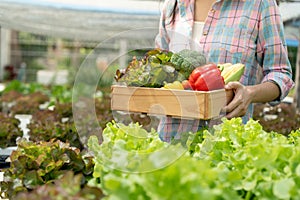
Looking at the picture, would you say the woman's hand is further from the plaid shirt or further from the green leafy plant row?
the plaid shirt

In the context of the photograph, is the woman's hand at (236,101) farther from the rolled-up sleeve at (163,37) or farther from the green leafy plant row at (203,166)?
the rolled-up sleeve at (163,37)

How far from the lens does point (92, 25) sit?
11.2m

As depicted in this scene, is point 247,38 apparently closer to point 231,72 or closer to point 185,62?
point 231,72

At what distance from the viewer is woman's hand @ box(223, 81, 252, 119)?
2.45 m

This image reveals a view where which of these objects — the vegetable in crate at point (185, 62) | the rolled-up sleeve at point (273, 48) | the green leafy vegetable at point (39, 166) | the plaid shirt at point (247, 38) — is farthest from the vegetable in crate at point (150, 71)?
the rolled-up sleeve at point (273, 48)

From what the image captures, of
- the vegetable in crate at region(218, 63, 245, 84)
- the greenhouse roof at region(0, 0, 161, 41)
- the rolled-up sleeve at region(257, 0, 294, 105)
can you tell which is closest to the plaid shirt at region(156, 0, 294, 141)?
the rolled-up sleeve at region(257, 0, 294, 105)

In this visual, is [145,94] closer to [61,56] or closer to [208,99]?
[208,99]

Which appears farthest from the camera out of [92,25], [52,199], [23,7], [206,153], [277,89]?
[92,25]

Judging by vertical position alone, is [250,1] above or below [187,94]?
above

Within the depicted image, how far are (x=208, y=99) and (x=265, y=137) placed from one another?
316 mm

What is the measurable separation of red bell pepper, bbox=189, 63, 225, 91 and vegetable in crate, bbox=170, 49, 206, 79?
0.02 m

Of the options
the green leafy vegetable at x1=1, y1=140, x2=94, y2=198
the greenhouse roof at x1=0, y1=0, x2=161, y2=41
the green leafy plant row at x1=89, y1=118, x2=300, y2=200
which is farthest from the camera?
the greenhouse roof at x1=0, y1=0, x2=161, y2=41

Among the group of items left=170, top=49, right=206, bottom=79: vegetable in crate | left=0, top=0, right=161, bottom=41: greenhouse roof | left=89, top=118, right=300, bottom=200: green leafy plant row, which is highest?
left=170, top=49, right=206, bottom=79: vegetable in crate

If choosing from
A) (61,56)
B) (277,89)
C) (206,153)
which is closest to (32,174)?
(206,153)
